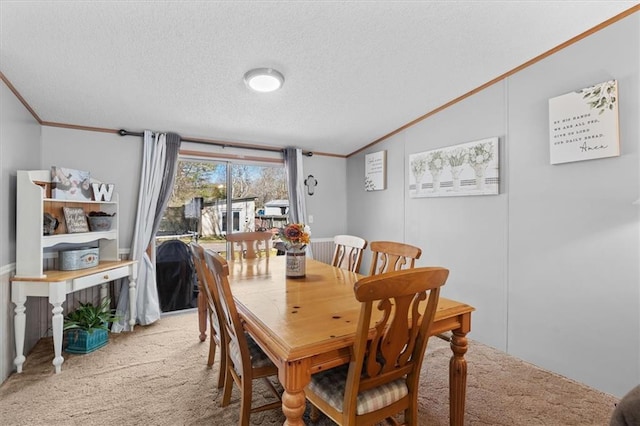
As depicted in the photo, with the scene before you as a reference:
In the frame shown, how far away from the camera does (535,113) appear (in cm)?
247

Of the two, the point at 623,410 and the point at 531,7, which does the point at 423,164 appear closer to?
the point at 531,7

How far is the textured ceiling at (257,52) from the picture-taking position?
179cm

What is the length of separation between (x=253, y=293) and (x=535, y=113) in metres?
2.62

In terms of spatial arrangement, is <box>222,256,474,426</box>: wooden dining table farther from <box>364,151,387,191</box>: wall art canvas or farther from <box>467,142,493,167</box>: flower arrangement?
<box>364,151,387,191</box>: wall art canvas

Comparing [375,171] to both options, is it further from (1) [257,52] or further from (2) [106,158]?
(2) [106,158]

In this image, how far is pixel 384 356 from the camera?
1250 mm

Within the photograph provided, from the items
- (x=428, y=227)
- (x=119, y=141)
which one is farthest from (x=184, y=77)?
(x=428, y=227)

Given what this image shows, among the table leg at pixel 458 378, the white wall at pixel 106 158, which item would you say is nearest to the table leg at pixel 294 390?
the table leg at pixel 458 378

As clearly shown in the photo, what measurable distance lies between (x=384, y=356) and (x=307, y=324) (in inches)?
13.9

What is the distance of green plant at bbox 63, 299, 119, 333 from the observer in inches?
104

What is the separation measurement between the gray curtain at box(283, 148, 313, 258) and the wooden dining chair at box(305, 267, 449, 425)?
2.88m

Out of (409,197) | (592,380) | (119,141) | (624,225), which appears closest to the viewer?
(624,225)

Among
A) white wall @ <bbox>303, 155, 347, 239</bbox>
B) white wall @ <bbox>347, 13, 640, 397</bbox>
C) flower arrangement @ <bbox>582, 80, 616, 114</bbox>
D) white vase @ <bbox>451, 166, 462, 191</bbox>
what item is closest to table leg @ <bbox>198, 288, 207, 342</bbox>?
white wall @ <bbox>303, 155, 347, 239</bbox>

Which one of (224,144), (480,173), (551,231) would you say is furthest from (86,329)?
(551,231)
